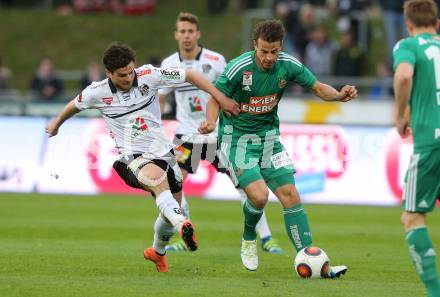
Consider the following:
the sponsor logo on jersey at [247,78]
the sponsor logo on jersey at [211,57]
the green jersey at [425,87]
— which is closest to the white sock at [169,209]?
the sponsor logo on jersey at [247,78]

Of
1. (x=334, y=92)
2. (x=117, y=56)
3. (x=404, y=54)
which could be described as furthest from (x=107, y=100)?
(x=404, y=54)

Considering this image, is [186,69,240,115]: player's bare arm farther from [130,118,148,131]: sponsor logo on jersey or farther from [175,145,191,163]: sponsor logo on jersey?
[175,145,191,163]: sponsor logo on jersey

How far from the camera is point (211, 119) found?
9.83 metres

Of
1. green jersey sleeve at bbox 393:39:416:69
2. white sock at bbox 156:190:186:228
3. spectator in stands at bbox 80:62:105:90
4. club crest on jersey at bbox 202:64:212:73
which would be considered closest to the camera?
green jersey sleeve at bbox 393:39:416:69

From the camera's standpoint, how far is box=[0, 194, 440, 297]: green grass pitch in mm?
8953

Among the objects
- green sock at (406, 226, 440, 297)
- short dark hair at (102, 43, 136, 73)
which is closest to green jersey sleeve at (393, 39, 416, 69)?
green sock at (406, 226, 440, 297)

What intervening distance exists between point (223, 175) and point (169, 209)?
9266mm

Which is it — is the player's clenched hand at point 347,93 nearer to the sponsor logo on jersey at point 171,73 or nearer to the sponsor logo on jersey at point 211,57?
the sponsor logo on jersey at point 171,73

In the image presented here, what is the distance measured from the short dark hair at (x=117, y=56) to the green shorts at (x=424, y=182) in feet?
10.6

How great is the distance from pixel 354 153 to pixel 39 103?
733cm

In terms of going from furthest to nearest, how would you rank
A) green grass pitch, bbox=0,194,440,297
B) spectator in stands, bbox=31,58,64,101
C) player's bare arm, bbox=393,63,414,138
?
spectator in stands, bbox=31,58,64,101, green grass pitch, bbox=0,194,440,297, player's bare arm, bbox=393,63,414,138

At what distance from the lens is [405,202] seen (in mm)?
7875

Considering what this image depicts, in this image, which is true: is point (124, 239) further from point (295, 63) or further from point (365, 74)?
point (365, 74)

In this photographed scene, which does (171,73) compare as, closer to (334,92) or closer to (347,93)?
(334,92)
